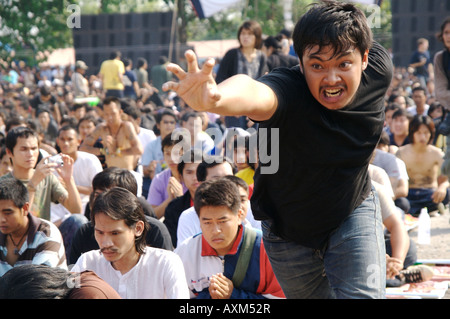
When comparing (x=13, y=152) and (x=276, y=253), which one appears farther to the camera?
(x=13, y=152)

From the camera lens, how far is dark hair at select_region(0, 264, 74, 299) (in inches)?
80.1

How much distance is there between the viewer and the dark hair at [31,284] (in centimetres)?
204

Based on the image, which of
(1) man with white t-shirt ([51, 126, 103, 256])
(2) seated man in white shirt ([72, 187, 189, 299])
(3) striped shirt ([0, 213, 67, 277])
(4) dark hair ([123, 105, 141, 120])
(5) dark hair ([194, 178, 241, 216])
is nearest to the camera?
(2) seated man in white shirt ([72, 187, 189, 299])

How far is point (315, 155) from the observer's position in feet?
8.59

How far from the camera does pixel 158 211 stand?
625cm

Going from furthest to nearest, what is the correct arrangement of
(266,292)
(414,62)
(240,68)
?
(414,62) < (240,68) < (266,292)

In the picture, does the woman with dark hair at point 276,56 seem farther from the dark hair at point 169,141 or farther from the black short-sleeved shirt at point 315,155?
the black short-sleeved shirt at point 315,155

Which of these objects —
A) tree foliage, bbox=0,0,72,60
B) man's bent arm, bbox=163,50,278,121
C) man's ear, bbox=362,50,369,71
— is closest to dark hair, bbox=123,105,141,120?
man's ear, bbox=362,50,369,71

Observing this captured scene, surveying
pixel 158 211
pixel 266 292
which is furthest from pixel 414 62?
pixel 266 292

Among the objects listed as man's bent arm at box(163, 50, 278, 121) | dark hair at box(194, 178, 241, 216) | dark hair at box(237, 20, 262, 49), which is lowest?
dark hair at box(194, 178, 241, 216)

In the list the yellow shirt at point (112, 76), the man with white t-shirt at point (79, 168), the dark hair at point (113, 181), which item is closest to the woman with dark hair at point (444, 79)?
the dark hair at point (113, 181)

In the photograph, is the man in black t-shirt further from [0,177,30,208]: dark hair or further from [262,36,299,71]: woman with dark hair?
[262,36,299,71]: woman with dark hair

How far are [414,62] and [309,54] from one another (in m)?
15.6
